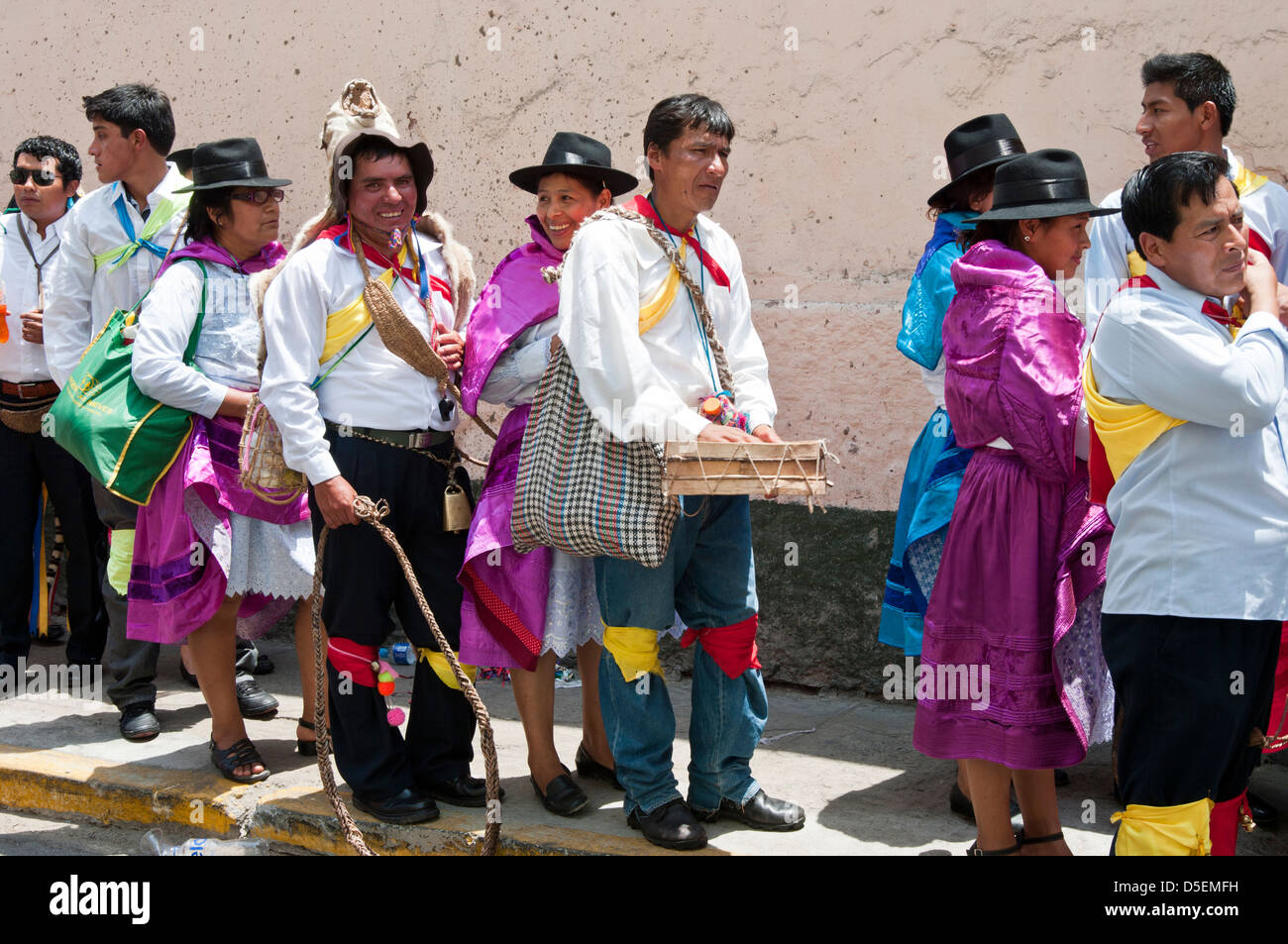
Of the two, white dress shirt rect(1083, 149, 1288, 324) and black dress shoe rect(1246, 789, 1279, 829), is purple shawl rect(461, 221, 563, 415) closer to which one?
white dress shirt rect(1083, 149, 1288, 324)

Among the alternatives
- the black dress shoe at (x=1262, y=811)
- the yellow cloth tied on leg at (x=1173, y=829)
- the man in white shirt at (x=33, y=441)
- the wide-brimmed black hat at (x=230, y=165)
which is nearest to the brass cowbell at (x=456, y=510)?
the wide-brimmed black hat at (x=230, y=165)

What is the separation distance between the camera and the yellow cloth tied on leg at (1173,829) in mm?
2891

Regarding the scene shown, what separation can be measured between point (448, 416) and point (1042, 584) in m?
1.84

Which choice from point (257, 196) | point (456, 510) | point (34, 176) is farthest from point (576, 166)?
point (34, 176)

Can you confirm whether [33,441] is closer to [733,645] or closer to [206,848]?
[206,848]

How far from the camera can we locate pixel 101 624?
20.4ft

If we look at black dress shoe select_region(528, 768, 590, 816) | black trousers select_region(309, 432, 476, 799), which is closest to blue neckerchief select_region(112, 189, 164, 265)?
black trousers select_region(309, 432, 476, 799)

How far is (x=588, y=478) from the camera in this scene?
3.57m

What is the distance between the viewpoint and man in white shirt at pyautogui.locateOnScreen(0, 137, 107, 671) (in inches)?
232

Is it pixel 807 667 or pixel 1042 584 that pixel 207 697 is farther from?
pixel 1042 584

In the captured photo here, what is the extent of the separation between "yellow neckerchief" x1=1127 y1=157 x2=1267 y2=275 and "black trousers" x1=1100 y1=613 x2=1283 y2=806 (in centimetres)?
158

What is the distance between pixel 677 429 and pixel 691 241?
0.69 metres

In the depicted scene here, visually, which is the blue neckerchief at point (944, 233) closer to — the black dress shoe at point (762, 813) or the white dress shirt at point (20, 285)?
the black dress shoe at point (762, 813)

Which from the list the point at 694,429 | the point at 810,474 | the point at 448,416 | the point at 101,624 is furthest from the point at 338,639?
the point at 101,624
